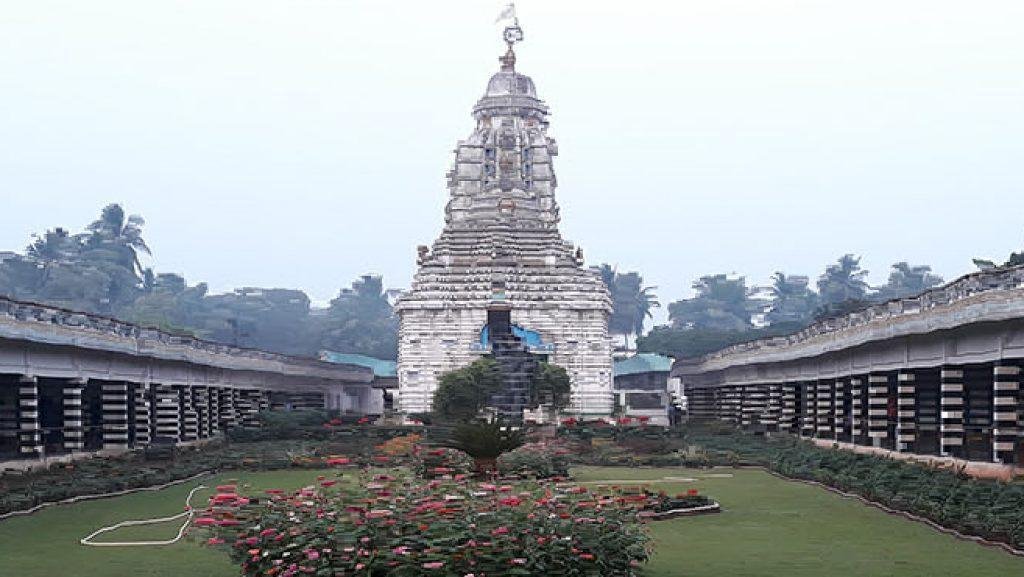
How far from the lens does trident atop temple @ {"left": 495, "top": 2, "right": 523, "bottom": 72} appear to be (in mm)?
127750

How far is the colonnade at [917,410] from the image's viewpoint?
35.1 m

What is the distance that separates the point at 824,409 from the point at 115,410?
27.8m

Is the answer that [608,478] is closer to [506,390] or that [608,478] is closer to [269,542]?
[269,542]

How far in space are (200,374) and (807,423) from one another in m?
27.0

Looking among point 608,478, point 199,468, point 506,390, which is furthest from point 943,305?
point 506,390

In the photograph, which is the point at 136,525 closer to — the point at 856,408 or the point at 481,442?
the point at 481,442

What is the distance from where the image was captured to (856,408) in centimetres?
5572

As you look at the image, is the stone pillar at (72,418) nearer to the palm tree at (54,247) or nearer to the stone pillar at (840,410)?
the stone pillar at (840,410)

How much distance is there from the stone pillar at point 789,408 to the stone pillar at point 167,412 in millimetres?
28248

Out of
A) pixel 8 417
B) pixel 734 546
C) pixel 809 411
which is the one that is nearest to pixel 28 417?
pixel 8 417

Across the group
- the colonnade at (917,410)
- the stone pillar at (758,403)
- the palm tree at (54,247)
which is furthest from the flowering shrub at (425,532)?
the palm tree at (54,247)

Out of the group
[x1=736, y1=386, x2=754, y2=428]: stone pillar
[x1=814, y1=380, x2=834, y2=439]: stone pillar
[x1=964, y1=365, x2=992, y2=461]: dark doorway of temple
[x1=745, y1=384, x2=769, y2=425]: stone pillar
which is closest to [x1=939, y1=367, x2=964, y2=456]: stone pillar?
[x1=964, y1=365, x2=992, y2=461]: dark doorway of temple

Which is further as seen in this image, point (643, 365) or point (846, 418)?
point (643, 365)

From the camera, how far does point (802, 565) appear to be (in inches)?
855
